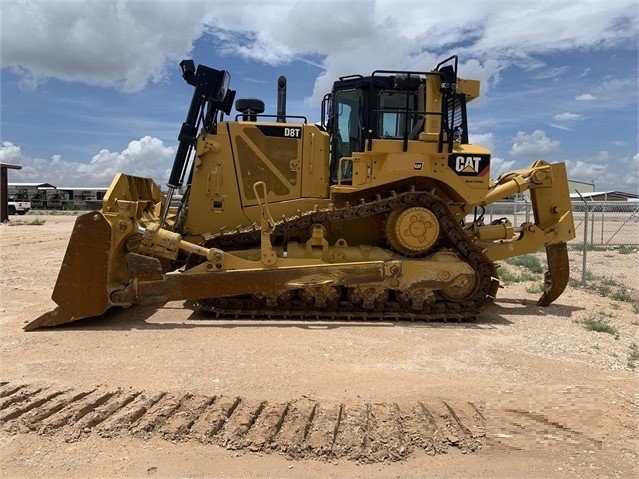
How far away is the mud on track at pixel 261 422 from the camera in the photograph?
363cm

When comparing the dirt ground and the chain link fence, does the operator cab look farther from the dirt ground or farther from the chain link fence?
the chain link fence

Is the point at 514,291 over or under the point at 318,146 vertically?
under

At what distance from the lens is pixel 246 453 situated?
356 centimetres

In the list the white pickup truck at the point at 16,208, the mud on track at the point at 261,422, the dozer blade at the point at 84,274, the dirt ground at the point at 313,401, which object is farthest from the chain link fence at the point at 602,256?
the white pickup truck at the point at 16,208

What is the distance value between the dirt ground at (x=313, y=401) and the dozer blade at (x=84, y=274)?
0.23 metres

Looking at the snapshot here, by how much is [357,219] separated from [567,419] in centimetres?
446

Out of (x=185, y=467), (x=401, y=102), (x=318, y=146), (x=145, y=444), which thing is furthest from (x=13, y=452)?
(x=401, y=102)

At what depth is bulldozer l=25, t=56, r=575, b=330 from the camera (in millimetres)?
7078

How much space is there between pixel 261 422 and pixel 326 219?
3992 millimetres

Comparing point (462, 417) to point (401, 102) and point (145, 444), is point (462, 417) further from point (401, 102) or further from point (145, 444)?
point (401, 102)

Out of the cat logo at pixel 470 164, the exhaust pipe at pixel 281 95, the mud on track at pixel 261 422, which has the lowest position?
the mud on track at pixel 261 422

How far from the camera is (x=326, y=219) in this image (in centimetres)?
747

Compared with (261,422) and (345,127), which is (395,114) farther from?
(261,422)

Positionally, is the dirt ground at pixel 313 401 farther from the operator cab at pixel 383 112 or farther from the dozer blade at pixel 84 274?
the operator cab at pixel 383 112
